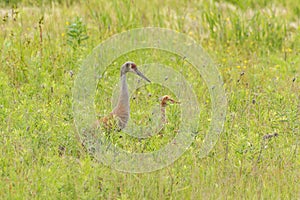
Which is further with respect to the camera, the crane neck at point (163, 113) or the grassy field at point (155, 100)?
the crane neck at point (163, 113)

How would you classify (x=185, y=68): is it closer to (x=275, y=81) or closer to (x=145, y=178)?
(x=275, y=81)

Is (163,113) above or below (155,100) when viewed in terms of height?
below

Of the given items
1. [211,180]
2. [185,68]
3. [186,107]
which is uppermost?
[185,68]

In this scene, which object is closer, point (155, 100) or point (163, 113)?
point (163, 113)

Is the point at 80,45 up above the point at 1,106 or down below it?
above

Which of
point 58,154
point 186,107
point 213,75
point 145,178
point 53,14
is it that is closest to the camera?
point 145,178

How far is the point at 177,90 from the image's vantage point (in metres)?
7.09

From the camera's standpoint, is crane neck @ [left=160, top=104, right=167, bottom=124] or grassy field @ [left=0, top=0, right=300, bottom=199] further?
crane neck @ [left=160, top=104, right=167, bottom=124]

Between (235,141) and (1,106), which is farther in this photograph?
(1,106)

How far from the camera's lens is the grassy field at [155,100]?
5043 mm

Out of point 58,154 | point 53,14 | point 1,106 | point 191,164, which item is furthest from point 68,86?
point 53,14

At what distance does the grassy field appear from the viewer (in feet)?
16.5

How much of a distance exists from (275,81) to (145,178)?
2809 mm

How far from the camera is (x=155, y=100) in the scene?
22.8ft
